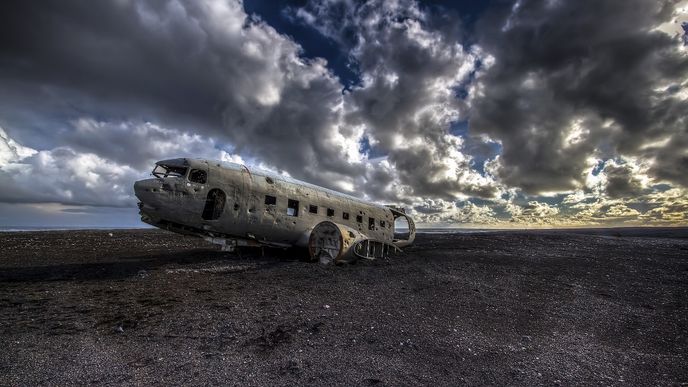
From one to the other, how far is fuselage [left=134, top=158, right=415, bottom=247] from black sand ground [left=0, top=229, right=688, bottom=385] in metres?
2.23

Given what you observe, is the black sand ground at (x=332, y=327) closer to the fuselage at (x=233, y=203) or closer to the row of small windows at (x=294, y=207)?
the fuselage at (x=233, y=203)

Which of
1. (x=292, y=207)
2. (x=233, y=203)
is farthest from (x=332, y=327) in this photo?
(x=292, y=207)

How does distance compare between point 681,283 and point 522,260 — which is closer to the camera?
point 681,283

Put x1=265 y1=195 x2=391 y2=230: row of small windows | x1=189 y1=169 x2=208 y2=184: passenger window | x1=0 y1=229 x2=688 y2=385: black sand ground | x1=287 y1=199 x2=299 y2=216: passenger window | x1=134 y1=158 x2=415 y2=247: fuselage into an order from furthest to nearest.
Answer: x1=287 y1=199 x2=299 y2=216: passenger window
x1=265 y1=195 x2=391 y2=230: row of small windows
x1=189 y1=169 x2=208 y2=184: passenger window
x1=134 y1=158 x2=415 y2=247: fuselage
x1=0 y1=229 x2=688 y2=385: black sand ground

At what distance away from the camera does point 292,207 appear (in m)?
15.6

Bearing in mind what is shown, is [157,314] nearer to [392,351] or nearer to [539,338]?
[392,351]

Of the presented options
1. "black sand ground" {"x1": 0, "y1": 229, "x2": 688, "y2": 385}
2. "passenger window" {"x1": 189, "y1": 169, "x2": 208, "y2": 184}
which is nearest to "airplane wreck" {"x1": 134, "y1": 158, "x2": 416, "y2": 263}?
"passenger window" {"x1": 189, "y1": 169, "x2": 208, "y2": 184}

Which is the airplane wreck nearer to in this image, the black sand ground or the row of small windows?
the row of small windows

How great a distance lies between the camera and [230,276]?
38.0 ft

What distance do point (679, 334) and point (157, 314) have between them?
496 inches

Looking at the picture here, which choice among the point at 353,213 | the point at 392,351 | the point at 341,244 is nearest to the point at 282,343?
the point at 392,351

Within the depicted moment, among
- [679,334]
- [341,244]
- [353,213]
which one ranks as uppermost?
[353,213]

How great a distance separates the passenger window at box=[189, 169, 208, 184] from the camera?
12.6 metres

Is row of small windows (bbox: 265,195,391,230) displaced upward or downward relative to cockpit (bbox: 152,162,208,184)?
downward
